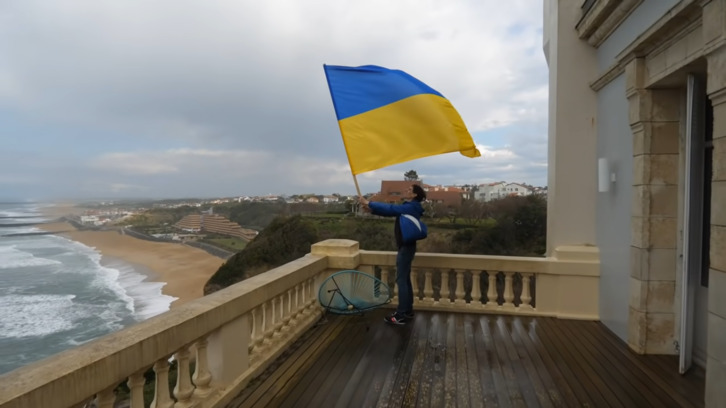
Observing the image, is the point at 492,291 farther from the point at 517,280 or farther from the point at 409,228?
the point at 409,228

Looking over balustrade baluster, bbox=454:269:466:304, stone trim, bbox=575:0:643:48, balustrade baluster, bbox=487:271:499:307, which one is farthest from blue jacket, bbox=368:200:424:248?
stone trim, bbox=575:0:643:48

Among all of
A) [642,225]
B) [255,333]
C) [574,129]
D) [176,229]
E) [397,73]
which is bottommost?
[176,229]

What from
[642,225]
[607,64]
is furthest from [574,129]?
[642,225]

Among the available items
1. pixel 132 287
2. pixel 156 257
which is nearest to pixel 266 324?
pixel 132 287

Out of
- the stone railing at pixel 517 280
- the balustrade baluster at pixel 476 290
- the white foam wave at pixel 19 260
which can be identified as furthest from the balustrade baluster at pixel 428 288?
the white foam wave at pixel 19 260

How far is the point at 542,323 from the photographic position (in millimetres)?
4852

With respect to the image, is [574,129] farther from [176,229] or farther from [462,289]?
[176,229]

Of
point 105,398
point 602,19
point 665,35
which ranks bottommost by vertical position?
point 105,398

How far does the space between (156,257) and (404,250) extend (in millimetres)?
49736

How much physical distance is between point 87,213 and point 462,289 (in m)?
54.0

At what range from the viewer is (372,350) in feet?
12.8

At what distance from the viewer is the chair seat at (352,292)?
4.57 meters

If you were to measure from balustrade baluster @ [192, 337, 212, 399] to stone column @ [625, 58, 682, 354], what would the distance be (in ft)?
13.1

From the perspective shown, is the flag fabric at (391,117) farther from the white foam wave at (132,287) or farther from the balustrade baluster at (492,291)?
the white foam wave at (132,287)
